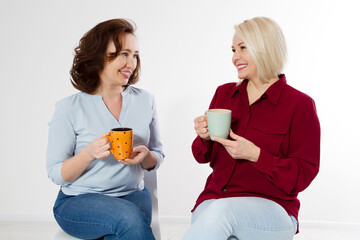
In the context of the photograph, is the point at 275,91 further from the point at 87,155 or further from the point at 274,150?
the point at 87,155

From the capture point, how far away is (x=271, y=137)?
5.31ft

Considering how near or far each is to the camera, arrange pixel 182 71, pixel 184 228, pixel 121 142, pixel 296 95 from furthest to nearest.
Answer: pixel 184 228, pixel 182 71, pixel 296 95, pixel 121 142

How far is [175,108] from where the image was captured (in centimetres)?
279

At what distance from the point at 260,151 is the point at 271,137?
5.4 inches

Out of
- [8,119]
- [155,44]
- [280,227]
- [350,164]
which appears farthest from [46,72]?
[350,164]

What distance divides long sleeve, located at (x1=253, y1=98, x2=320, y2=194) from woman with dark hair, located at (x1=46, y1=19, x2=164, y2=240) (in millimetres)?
556

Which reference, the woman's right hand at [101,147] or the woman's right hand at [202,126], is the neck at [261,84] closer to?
the woman's right hand at [202,126]

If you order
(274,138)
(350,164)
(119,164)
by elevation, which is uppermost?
(274,138)

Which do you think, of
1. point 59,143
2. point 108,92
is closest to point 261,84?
point 108,92

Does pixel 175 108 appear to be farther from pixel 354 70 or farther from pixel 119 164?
pixel 354 70

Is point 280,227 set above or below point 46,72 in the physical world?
below

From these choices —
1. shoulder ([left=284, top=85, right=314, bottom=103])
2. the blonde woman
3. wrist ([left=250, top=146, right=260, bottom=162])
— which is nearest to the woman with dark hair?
the blonde woman

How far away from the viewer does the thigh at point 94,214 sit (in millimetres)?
1562

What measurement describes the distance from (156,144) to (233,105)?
0.47 meters
